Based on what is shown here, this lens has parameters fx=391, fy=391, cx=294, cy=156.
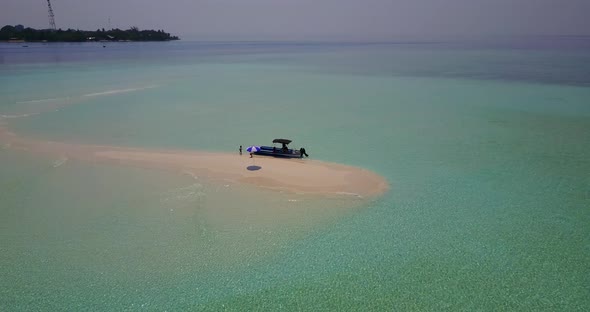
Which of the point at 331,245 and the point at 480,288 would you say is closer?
the point at 480,288

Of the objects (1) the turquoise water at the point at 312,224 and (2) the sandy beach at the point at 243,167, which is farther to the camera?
(2) the sandy beach at the point at 243,167

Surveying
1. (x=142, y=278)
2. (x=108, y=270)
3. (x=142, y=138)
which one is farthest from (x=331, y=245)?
(x=142, y=138)

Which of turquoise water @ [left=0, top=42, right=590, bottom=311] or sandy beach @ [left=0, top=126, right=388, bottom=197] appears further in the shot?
sandy beach @ [left=0, top=126, right=388, bottom=197]

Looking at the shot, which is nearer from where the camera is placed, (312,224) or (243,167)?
(312,224)

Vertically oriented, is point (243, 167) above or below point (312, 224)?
above

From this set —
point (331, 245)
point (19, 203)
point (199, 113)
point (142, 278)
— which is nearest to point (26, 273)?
point (142, 278)

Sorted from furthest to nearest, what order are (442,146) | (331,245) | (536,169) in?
(442,146)
(536,169)
(331,245)

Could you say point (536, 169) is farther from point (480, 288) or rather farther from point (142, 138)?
point (142, 138)

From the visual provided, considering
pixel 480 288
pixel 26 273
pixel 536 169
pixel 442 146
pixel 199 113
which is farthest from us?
pixel 199 113
